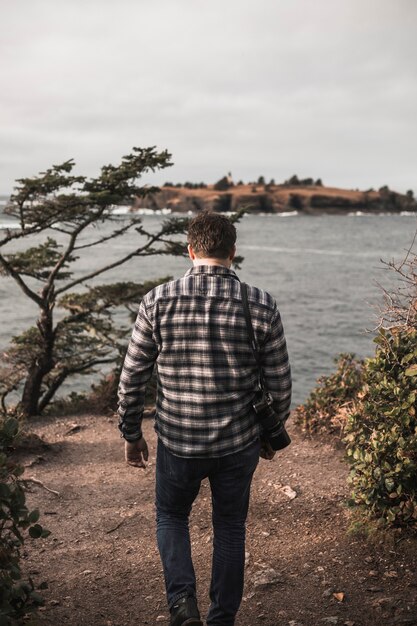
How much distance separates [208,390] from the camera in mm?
2994

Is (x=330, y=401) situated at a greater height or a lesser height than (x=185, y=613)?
lesser

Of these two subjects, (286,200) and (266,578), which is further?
(286,200)

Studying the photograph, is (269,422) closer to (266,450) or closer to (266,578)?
(266,450)

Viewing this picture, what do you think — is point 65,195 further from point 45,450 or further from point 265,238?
Answer: point 265,238

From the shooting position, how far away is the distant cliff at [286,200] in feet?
405

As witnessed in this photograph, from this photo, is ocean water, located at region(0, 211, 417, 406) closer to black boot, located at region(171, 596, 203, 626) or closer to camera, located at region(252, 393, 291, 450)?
camera, located at region(252, 393, 291, 450)

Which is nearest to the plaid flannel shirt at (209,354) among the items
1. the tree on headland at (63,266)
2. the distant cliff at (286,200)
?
the tree on headland at (63,266)

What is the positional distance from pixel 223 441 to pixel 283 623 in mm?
1492

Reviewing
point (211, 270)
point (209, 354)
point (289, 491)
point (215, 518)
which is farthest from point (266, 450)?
point (289, 491)

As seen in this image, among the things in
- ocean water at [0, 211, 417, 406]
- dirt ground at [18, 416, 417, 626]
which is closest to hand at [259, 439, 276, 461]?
dirt ground at [18, 416, 417, 626]

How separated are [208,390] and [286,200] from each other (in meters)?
137

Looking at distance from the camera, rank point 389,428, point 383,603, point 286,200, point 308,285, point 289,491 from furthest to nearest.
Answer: point 286,200 < point 308,285 < point 289,491 < point 389,428 < point 383,603

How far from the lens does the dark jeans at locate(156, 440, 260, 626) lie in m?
3.06

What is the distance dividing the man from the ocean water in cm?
179
